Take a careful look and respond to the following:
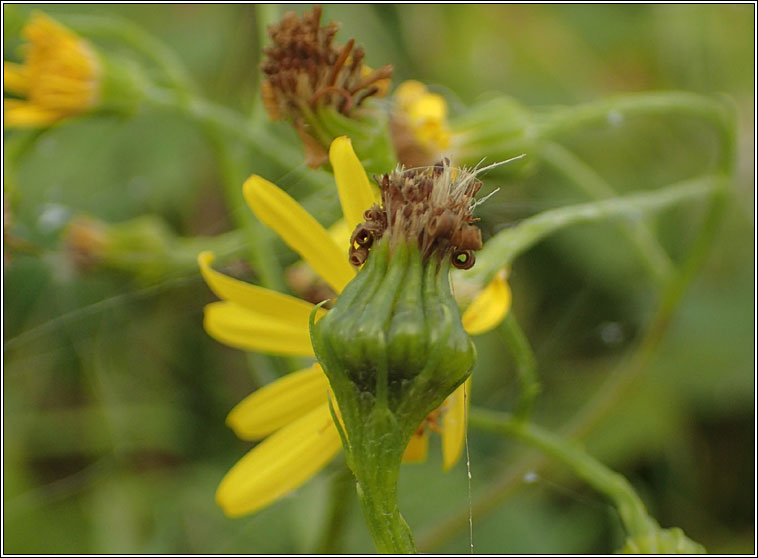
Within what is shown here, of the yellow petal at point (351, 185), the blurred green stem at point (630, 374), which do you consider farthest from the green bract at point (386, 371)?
the blurred green stem at point (630, 374)

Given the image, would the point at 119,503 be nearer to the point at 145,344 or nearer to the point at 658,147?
the point at 145,344

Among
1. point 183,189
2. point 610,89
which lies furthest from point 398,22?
point 183,189

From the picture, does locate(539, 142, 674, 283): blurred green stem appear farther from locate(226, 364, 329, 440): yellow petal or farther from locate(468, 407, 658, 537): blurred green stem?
locate(226, 364, 329, 440): yellow petal

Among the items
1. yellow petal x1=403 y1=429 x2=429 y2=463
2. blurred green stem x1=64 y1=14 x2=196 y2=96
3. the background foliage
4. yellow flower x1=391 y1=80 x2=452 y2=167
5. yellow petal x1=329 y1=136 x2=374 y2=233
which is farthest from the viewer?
the background foliage

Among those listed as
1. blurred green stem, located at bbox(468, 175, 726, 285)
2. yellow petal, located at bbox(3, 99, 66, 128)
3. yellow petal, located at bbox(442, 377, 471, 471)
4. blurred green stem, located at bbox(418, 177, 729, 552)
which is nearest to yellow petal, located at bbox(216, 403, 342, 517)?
yellow petal, located at bbox(442, 377, 471, 471)

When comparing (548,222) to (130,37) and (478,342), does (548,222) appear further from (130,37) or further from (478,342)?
(478,342)

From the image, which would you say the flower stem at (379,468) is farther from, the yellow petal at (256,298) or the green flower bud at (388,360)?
the yellow petal at (256,298)

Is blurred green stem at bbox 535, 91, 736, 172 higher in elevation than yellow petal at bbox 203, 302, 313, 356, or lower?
higher
